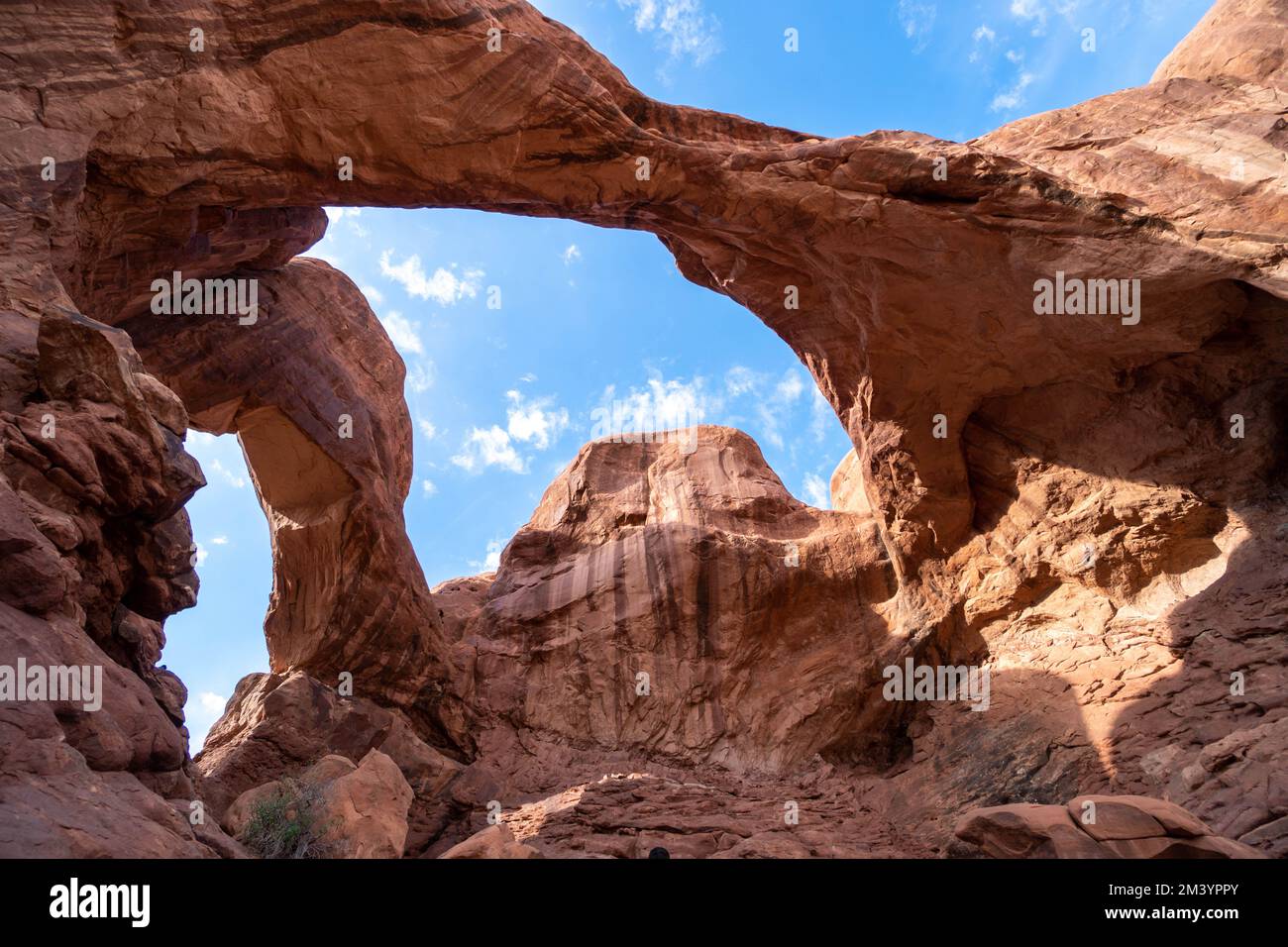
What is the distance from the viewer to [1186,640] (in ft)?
46.5

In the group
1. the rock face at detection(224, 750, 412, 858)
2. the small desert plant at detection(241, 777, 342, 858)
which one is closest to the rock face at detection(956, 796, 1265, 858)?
the rock face at detection(224, 750, 412, 858)

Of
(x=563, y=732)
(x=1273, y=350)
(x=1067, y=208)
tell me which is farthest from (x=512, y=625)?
(x=1273, y=350)

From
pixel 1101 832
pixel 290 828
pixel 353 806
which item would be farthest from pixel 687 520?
pixel 1101 832

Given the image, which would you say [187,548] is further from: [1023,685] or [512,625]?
[1023,685]

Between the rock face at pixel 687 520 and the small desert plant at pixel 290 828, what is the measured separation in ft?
4.83

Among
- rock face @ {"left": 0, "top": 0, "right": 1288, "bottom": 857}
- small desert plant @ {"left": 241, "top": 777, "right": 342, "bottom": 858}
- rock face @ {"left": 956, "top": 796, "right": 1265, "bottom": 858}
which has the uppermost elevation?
rock face @ {"left": 0, "top": 0, "right": 1288, "bottom": 857}

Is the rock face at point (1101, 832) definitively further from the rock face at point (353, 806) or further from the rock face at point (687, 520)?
the rock face at point (353, 806)

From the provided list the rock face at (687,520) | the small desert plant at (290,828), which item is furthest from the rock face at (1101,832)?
the small desert plant at (290,828)

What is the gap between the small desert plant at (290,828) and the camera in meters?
10.8

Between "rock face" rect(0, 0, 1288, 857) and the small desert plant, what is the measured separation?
1.47 m

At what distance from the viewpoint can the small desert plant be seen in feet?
35.3

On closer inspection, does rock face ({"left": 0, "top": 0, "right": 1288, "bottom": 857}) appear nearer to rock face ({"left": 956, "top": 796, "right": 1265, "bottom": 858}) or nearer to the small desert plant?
rock face ({"left": 956, "top": 796, "right": 1265, "bottom": 858})
